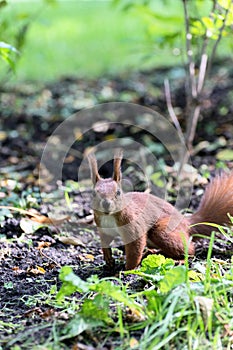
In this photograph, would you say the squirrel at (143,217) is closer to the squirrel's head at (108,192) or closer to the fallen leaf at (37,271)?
the squirrel's head at (108,192)

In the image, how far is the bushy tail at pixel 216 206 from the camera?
3.33m

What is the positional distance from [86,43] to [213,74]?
272cm

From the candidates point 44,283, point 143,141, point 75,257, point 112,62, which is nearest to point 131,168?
point 143,141

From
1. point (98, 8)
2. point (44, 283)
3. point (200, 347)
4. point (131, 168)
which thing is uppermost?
point (200, 347)

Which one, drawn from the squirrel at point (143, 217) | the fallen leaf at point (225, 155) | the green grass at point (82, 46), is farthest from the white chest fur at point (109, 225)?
the green grass at point (82, 46)

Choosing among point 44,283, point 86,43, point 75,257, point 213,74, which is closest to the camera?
point 44,283

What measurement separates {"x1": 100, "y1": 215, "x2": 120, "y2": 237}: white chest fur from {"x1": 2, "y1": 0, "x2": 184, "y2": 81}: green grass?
4.16 meters

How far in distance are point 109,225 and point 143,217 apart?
0.64 ft

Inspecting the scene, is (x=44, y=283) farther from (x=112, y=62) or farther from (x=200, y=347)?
(x=112, y=62)

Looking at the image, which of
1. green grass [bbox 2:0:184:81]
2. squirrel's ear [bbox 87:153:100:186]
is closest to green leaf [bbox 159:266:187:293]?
squirrel's ear [bbox 87:153:100:186]

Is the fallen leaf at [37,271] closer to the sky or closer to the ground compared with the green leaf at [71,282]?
closer to the ground

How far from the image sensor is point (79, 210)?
A: 412 centimetres

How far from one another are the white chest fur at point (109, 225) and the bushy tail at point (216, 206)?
1.64ft

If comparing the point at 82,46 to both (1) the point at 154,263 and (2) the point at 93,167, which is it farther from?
(1) the point at 154,263
